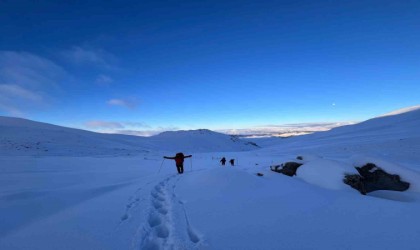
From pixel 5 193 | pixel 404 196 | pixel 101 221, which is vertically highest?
pixel 5 193

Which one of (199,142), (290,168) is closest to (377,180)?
(290,168)

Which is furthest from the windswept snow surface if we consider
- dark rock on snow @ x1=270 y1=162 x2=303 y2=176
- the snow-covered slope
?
the snow-covered slope

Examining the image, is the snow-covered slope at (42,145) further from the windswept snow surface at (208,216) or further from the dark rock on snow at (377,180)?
the dark rock on snow at (377,180)

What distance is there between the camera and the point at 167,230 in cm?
462

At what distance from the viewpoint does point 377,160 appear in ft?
35.1

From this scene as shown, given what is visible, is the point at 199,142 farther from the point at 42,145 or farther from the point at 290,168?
the point at 290,168

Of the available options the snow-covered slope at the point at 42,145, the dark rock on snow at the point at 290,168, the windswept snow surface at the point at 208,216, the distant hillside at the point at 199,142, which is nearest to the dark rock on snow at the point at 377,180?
the windswept snow surface at the point at 208,216

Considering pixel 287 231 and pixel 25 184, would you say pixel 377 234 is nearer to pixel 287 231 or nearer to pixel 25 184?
pixel 287 231

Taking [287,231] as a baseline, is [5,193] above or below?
above

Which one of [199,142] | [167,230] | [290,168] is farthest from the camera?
[199,142]

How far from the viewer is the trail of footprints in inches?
157

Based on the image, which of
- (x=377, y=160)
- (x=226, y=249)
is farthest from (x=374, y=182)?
(x=226, y=249)

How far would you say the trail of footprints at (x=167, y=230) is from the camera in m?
3.99

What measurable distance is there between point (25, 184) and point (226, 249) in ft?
23.6
